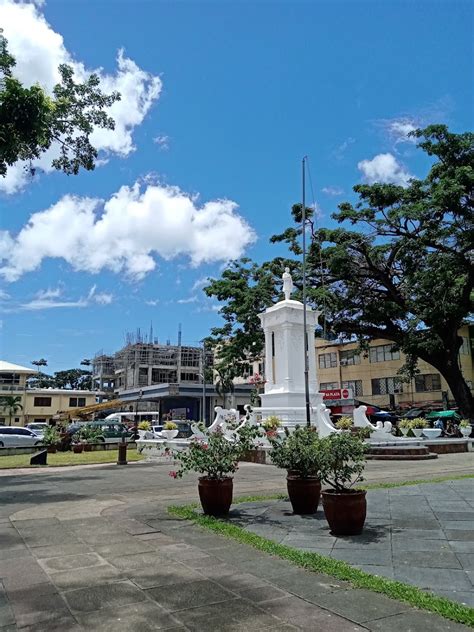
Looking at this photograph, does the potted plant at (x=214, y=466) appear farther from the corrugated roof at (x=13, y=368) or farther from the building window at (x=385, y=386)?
the corrugated roof at (x=13, y=368)

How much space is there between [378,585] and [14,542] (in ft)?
15.2

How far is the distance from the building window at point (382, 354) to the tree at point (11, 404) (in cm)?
4331

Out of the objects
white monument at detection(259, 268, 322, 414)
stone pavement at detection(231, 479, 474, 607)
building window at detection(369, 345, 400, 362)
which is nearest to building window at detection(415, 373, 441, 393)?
building window at detection(369, 345, 400, 362)

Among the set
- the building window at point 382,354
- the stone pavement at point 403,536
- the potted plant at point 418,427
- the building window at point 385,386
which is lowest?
the stone pavement at point 403,536

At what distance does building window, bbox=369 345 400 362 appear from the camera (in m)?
54.2

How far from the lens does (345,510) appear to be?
677 centimetres

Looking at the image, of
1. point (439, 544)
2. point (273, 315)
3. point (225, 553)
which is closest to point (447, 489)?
point (439, 544)

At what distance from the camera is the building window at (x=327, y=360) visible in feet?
198

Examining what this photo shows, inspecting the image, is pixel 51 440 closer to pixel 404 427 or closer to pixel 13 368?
pixel 404 427

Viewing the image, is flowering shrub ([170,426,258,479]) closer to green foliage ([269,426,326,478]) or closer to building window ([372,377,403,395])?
green foliage ([269,426,326,478])

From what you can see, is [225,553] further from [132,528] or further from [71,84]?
[71,84]

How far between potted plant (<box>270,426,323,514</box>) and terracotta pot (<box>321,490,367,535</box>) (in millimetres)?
1381

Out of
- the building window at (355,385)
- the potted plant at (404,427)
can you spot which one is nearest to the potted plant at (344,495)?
the potted plant at (404,427)

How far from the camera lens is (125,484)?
13031mm
